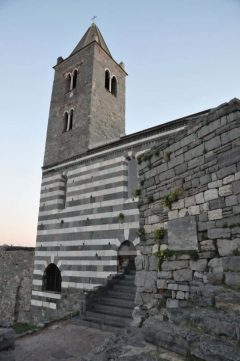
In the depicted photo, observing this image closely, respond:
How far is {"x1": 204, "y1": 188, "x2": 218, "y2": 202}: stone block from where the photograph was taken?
454 centimetres

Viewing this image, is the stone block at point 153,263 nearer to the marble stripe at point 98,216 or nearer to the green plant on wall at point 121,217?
the marble stripe at point 98,216

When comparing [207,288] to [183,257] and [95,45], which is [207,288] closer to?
[183,257]

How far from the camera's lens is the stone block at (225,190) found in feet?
14.1

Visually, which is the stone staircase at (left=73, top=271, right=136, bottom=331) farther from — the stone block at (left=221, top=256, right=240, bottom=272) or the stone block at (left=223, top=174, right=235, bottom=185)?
the stone block at (left=223, top=174, right=235, bottom=185)

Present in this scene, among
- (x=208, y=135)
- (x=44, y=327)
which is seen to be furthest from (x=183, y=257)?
(x=44, y=327)

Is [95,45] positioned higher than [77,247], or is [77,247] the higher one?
[95,45]

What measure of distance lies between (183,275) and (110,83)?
15543 mm

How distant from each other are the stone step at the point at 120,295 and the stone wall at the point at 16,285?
22.8ft

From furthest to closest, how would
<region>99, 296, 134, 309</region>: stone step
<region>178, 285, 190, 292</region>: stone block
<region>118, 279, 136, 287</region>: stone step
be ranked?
1. <region>118, 279, 136, 287</region>: stone step
2. <region>99, 296, 134, 309</region>: stone step
3. <region>178, 285, 190, 292</region>: stone block

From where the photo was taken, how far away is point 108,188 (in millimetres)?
11766

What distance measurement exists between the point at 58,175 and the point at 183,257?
35.4 ft

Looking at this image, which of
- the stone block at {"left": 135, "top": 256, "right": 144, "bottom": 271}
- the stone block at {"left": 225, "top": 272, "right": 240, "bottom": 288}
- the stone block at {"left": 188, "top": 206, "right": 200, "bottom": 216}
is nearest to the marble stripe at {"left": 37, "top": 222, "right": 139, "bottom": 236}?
the stone block at {"left": 135, "top": 256, "right": 144, "bottom": 271}

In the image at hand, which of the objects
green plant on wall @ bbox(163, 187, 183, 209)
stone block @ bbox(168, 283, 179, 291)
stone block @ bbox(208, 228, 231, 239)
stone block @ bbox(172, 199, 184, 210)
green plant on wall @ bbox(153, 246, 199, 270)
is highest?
green plant on wall @ bbox(163, 187, 183, 209)

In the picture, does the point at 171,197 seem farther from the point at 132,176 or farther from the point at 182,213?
the point at 132,176
